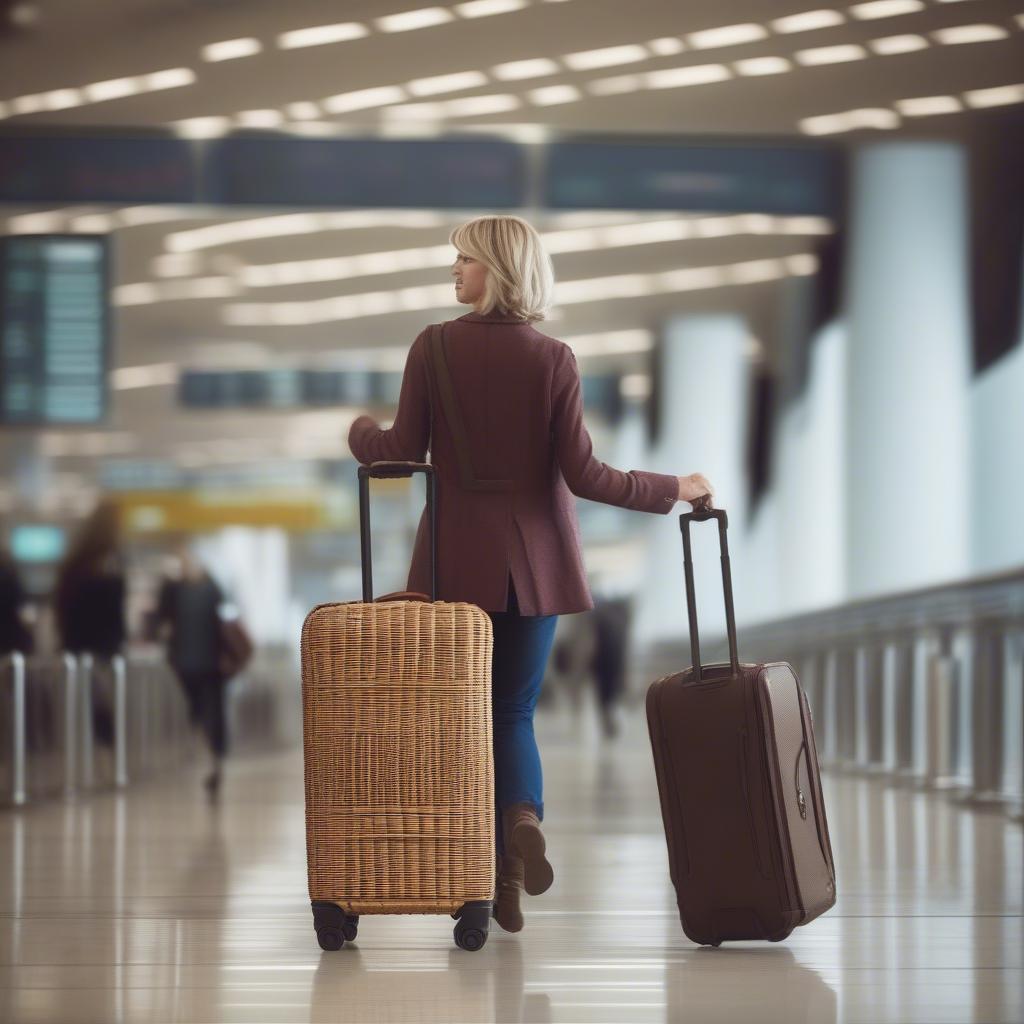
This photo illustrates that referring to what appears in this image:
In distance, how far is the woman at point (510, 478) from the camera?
152 inches

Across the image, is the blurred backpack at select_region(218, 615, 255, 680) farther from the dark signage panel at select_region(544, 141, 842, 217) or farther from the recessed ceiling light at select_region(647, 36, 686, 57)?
the recessed ceiling light at select_region(647, 36, 686, 57)

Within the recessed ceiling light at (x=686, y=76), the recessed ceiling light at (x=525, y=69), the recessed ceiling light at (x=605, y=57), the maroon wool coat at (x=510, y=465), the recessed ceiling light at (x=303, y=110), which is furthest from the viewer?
the recessed ceiling light at (x=303, y=110)

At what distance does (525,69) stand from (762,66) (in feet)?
5.03

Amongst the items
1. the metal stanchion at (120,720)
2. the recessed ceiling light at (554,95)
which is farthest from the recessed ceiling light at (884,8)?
the metal stanchion at (120,720)

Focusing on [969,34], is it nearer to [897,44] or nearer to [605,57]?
[897,44]

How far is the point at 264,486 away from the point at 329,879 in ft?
71.9

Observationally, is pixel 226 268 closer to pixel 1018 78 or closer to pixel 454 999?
pixel 1018 78

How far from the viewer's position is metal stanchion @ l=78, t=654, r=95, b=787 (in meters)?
11.0

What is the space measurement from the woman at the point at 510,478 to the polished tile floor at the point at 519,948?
396mm

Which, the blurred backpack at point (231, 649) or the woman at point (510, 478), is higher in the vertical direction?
the woman at point (510, 478)

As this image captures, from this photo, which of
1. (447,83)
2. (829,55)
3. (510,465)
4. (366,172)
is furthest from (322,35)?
(510,465)

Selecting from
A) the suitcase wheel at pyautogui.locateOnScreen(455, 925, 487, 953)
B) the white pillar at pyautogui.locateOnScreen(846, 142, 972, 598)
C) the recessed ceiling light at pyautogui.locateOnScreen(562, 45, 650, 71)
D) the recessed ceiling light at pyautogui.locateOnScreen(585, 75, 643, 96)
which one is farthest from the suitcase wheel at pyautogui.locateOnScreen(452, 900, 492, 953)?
the white pillar at pyautogui.locateOnScreen(846, 142, 972, 598)

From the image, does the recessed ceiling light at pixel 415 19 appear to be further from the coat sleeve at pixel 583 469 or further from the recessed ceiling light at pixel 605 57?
the coat sleeve at pixel 583 469

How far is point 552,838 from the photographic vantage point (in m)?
6.71
